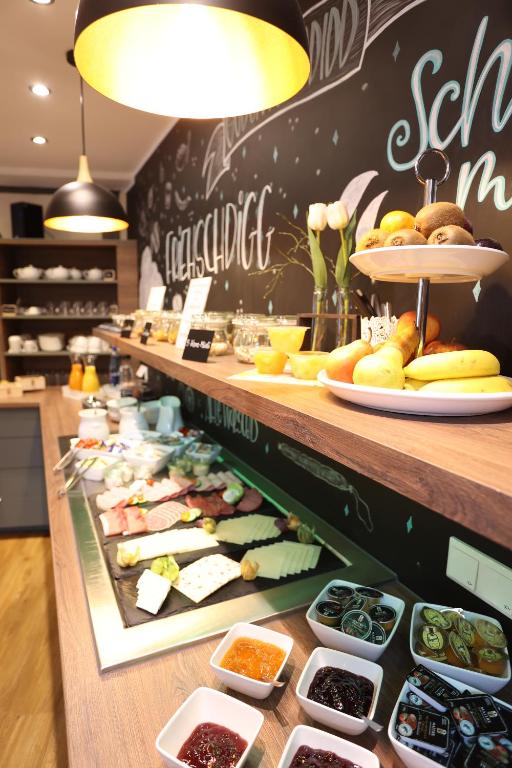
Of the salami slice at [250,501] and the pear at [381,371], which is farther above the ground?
the pear at [381,371]

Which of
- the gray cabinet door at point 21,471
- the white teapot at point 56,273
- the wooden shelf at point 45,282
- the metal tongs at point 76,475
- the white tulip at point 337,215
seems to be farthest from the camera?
the white teapot at point 56,273

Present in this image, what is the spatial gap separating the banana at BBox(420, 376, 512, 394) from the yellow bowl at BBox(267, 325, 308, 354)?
21.2 inches

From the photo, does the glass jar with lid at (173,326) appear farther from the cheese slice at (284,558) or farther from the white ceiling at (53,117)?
the white ceiling at (53,117)

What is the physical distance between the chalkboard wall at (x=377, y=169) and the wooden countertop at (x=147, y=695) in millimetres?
336

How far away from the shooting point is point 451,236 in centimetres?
74

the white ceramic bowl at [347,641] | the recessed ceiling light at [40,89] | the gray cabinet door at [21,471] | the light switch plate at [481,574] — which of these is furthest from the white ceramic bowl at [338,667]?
the recessed ceiling light at [40,89]

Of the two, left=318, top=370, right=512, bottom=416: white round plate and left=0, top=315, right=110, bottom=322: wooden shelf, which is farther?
left=0, top=315, right=110, bottom=322: wooden shelf

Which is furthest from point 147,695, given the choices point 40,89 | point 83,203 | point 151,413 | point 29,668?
point 40,89

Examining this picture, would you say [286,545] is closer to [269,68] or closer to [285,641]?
[285,641]

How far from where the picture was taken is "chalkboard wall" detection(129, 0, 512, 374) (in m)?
0.99

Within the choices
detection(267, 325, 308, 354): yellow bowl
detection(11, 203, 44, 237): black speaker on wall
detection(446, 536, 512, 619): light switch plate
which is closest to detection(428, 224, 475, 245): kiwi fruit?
detection(267, 325, 308, 354): yellow bowl

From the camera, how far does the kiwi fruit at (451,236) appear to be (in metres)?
0.74

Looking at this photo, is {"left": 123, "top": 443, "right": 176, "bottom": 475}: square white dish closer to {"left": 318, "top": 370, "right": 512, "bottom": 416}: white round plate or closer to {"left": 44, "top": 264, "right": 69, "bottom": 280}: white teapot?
{"left": 318, "top": 370, "right": 512, "bottom": 416}: white round plate

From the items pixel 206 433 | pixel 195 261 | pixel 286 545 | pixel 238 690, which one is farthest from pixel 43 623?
pixel 195 261
